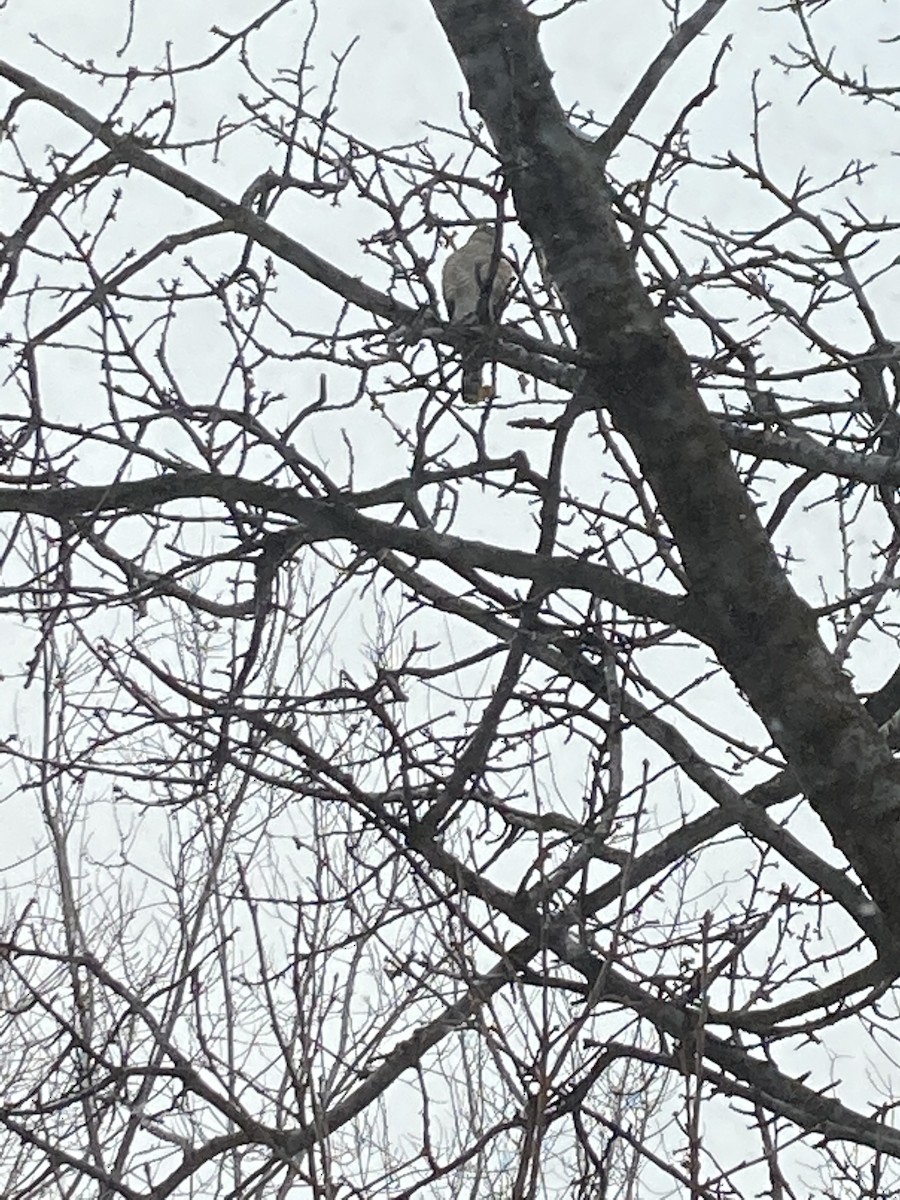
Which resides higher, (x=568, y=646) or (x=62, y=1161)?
(x=568, y=646)

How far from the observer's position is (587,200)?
2.54 metres

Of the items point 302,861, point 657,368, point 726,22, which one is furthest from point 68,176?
point 726,22

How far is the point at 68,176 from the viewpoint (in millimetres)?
2691

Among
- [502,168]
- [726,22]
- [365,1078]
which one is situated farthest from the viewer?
[726,22]

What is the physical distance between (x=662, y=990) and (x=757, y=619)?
0.73 metres

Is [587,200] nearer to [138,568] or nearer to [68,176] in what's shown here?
[68,176]

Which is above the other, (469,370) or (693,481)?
(469,370)

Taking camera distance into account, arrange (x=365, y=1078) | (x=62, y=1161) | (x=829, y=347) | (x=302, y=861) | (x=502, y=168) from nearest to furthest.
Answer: (x=502, y=168)
(x=62, y=1161)
(x=365, y=1078)
(x=829, y=347)
(x=302, y=861)

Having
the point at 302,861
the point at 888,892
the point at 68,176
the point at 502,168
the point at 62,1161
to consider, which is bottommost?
the point at 888,892

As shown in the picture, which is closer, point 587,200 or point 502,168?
Answer: point 502,168

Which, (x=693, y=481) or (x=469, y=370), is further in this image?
(x=693, y=481)

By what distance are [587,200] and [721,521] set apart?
61 centimetres

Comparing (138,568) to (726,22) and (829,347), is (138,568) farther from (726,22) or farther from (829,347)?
(726,22)

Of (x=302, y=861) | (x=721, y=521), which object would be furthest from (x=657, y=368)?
(x=302, y=861)
